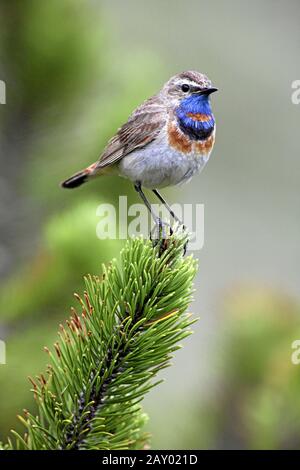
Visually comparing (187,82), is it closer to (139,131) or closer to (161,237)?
(139,131)

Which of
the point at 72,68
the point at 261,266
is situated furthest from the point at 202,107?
the point at 261,266

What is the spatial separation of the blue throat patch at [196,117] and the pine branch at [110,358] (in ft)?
6.33

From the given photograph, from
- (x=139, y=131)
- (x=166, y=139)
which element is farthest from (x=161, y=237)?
(x=139, y=131)

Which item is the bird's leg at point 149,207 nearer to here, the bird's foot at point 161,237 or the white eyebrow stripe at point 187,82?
the bird's foot at point 161,237

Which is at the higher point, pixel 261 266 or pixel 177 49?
pixel 177 49

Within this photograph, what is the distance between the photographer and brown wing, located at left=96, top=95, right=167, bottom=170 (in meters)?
4.03

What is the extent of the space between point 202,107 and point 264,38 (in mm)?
6108

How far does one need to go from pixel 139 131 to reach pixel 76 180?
0.61m

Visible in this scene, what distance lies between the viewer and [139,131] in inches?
162

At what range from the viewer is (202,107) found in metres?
4.05

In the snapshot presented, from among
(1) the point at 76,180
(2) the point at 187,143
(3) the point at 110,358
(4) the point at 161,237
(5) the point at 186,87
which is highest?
(5) the point at 186,87

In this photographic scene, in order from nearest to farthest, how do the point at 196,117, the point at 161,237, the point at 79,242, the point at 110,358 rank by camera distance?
the point at 110,358 → the point at 161,237 → the point at 79,242 → the point at 196,117

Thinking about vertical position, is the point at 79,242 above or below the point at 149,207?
below

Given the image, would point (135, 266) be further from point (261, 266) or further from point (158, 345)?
point (261, 266)
